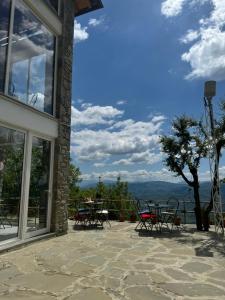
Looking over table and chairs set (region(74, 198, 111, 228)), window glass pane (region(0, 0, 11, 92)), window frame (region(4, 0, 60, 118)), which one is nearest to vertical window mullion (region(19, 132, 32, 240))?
window frame (region(4, 0, 60, 118))

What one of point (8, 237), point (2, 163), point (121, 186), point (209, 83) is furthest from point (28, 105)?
point (121, 186)

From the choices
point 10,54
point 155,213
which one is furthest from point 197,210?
point 10,54

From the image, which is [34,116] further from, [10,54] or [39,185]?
[39,185]

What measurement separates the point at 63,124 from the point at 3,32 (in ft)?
8.49

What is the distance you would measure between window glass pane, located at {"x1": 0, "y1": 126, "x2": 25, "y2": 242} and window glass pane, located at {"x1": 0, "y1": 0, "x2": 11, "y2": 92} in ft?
3.17

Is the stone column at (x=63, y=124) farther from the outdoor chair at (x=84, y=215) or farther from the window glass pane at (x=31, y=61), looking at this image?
the outdoor chair at (x=84, y=215)

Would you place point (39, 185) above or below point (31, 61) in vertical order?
below

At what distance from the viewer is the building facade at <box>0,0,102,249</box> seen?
19.0 ft

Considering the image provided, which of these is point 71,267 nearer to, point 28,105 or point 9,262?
point 9,262

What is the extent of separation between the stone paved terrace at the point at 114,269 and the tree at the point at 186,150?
2396mm

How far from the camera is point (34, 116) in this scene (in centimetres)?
652

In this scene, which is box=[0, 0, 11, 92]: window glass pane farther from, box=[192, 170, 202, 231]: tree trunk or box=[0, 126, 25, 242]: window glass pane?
box=[192, 170, 202, 231]: tree trunk

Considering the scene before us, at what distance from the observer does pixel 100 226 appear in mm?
9398

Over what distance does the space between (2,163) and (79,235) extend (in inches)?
118
